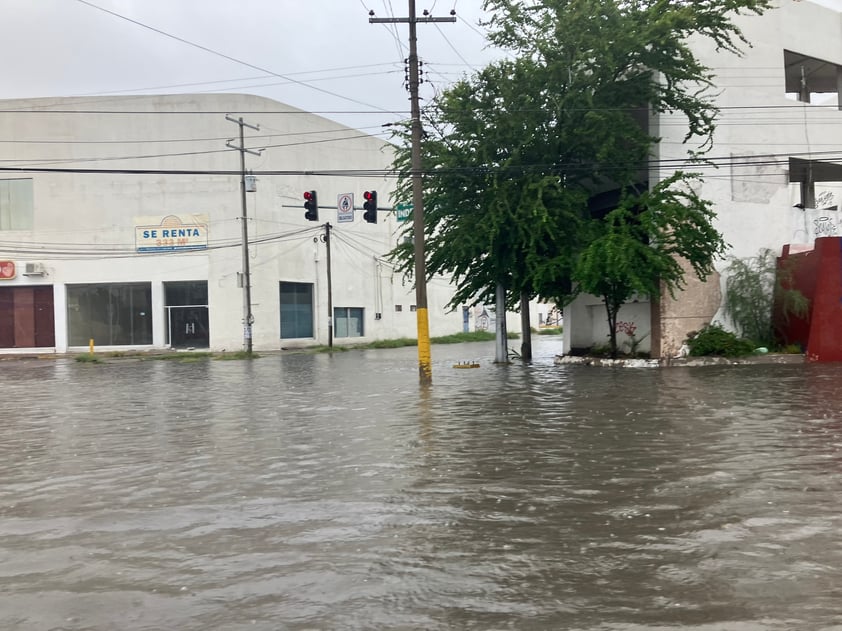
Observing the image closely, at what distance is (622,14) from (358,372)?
14.1 m

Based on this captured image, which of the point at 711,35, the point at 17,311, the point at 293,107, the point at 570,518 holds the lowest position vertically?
the point at 570,518

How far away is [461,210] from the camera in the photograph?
2512 cm

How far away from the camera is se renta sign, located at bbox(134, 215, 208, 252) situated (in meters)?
42.1

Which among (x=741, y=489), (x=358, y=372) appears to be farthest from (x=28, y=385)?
(x=741, y=489)

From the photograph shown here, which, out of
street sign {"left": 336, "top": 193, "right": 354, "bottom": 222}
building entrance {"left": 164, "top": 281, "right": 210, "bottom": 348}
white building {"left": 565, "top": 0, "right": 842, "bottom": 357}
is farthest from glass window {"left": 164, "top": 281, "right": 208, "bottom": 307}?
white building {"left": 565, "top": 0, "right": 842, "bottom": 357}

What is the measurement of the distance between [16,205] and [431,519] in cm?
4438

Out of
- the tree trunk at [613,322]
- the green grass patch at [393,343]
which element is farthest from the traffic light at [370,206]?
the green grass patch at [393,343]

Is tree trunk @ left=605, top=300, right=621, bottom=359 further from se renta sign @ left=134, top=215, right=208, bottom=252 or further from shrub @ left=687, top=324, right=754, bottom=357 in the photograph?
se renta sign @ left=134, top=215, right=208, bottom=252

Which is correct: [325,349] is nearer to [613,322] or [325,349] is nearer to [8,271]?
[8,271]

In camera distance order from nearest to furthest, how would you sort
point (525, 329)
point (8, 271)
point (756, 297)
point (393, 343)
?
1. point (756, 297)
2. point (525, 329)
3. point (8, 271)
4. point (393, 343)

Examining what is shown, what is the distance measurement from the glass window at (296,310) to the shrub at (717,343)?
1065 inches

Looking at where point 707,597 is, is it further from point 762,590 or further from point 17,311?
point 17,311

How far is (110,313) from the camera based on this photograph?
42.6 m

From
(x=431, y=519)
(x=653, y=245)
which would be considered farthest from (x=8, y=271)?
(x=431, y=519)
